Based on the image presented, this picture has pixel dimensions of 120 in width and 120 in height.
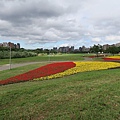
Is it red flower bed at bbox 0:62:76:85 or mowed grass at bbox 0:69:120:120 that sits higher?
mowed grass at bbox 0:69:120:120

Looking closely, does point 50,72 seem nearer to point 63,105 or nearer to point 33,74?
point 33,74

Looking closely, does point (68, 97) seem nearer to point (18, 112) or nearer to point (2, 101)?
point (18, 112)

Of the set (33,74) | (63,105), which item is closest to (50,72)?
(33,74)

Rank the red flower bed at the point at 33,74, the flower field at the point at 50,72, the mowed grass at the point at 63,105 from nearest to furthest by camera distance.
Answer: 1. the mowed grass at the point at 63,105
2. the red flower bed at the point at 33,74
3. the flower field at the point at 50,72

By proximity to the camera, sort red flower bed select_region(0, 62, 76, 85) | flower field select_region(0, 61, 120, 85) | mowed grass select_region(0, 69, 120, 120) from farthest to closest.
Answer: flower field select_region(0, 61, 120, 85), red flower bed select_region(0, 62, 76, 85), mowed grass select_region(0, 69, 120, 120)

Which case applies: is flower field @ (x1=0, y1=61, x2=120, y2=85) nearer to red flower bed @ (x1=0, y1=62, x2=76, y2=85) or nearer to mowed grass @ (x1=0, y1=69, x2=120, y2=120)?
red flower bed @ (x1=0, y1=62, x2=76, y2=85)

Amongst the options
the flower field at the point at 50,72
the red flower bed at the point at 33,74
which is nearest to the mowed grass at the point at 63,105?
the red flower bed at the point at 33,74

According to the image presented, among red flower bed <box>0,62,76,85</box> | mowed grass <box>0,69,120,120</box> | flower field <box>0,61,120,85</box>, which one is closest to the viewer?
mowed grass <box>0,69,120,120</box>

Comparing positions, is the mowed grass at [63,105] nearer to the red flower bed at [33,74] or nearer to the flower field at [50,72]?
the red flower bed at [33,74]

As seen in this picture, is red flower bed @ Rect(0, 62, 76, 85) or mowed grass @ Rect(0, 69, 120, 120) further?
red flower bed @ Rect(0, 62, 76, 85)

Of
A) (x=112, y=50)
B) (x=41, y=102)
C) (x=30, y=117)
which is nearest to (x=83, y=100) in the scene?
(x=41, y=102)

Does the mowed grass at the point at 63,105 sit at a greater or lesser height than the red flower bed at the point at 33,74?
greater

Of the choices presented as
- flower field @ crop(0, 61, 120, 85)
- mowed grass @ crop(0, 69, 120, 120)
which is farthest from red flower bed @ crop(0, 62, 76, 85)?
mowed grass @ crop(0, 69, 120, 120)

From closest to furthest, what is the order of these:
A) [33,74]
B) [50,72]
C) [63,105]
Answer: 1. [63,105]
2. [33,74]
3. [50,72]
